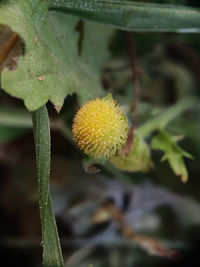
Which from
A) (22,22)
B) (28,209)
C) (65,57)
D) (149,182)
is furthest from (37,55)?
(28,209)

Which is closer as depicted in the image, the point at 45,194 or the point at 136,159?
the point at 45,194

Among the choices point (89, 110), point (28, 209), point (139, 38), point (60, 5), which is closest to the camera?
point (89, 110)

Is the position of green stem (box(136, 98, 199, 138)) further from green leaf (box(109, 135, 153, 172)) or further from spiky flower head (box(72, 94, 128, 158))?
spiky flower head (box(72, 94, 128, 158))

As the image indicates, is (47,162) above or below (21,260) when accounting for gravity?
above

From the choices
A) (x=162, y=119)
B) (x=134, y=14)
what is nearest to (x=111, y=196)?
(x=162, y=119)

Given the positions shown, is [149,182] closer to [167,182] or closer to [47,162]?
[167,182]

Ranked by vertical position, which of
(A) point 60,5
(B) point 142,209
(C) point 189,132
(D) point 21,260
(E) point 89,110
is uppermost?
(A) point 60,5

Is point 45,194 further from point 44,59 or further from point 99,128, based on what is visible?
point 44,59
